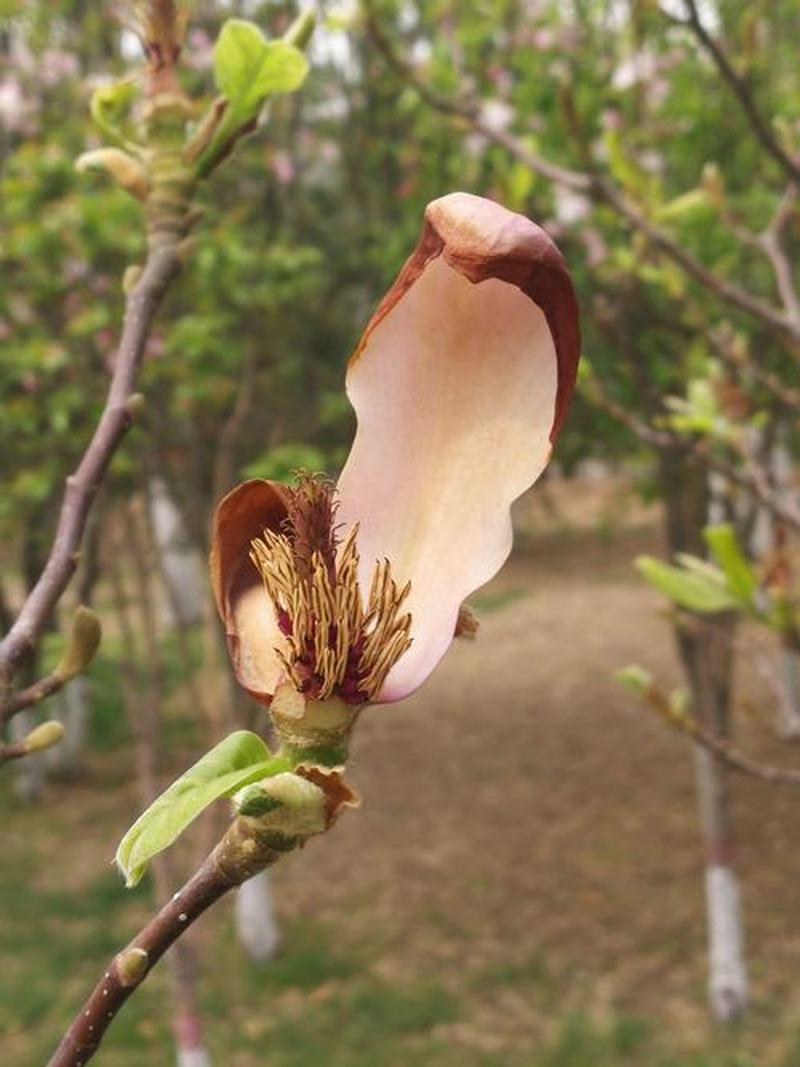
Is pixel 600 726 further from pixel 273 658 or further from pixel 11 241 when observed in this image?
pixel 273 658

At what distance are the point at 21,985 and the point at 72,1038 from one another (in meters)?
4.16

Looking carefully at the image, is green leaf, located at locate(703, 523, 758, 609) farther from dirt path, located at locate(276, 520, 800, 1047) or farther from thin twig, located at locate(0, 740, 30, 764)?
dirt path, located at locate(276, 520, 800, 1047)

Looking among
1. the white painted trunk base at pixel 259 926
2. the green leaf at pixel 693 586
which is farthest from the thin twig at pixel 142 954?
the white painted trunk base at pixel 259 926

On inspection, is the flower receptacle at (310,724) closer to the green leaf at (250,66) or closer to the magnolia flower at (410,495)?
the magnolia flower at (410,495)

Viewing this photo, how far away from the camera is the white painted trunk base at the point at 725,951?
4027 mm

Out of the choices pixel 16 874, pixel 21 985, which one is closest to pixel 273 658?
pixel 21 985

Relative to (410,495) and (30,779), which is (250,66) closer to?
(410,495)

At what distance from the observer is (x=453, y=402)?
382 mm

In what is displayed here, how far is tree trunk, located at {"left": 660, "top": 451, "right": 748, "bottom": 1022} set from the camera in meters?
→ 4.06

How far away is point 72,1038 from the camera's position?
366 millimetres

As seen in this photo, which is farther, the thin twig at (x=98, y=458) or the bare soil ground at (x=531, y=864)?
the bare soil ground at (x=531, y=864)

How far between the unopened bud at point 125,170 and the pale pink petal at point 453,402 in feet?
0.89

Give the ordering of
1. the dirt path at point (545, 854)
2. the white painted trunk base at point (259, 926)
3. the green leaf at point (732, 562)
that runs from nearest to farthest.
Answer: the green leaf at point (732, 562) < the dirt path at point (545, 854) < the white painted trunk base at point (259, 926)

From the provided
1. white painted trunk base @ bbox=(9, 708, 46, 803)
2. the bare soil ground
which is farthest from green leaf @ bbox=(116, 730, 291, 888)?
white painted trunk base @ bbox=(9, 708, 46, 803)
